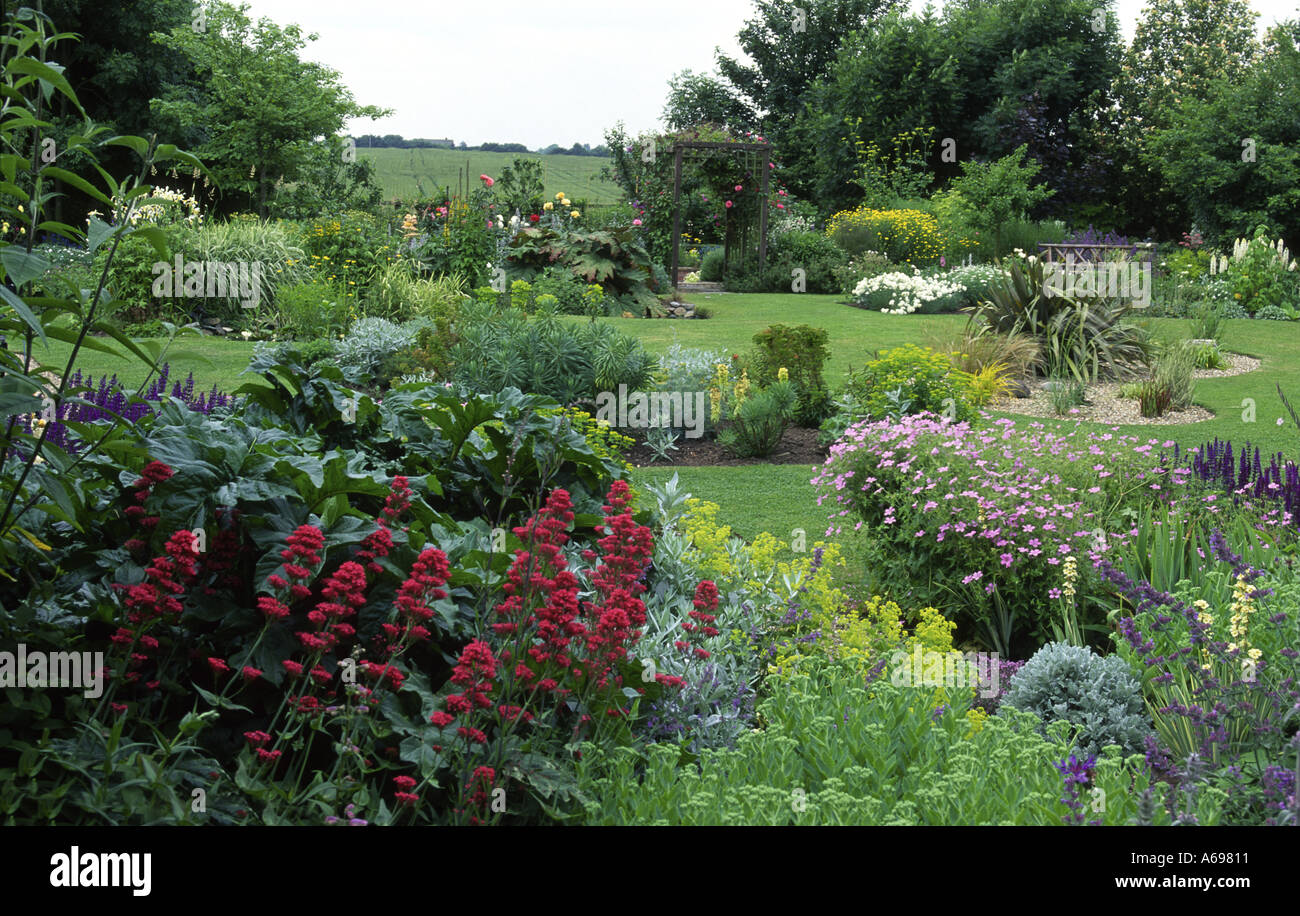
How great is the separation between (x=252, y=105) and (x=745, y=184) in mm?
11407

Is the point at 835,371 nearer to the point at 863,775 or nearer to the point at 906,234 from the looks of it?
the point at 863,775

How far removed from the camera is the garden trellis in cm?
1962

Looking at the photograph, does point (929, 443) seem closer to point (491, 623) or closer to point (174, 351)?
point (491, 623)

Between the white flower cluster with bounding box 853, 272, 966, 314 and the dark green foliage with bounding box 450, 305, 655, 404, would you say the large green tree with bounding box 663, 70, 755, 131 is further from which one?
the dark green foliage with bounding box 450, 305, 655, 404

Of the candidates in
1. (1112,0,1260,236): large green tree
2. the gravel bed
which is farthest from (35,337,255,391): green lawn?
(1112,0,1260,236): large green tree

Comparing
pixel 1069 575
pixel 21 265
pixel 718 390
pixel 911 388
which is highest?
pixel 21 265

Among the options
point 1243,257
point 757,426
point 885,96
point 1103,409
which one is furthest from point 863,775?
point 885,96

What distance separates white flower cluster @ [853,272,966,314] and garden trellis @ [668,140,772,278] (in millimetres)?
3931

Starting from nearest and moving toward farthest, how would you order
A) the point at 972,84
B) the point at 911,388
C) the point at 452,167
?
the point at 911,388, the point at 972,84, the point at 452,167

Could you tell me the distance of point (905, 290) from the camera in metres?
A: 16.0

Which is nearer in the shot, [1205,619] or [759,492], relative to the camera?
[1205,619]

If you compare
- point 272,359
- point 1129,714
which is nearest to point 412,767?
point 272,359

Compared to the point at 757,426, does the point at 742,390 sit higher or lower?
higher

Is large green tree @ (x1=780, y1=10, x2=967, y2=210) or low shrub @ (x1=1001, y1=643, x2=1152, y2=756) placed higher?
large green tree @ (x1=780, y1=10, x2=967, y2=210)
